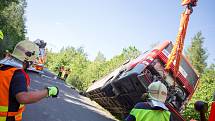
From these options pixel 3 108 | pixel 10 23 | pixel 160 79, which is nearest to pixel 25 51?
pixel 3 108

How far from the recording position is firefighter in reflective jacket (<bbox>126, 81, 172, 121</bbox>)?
3.43 meters

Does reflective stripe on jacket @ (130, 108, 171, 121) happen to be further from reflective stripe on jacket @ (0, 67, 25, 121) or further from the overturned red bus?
the overturned red bus

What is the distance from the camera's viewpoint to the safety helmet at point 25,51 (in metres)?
4.08

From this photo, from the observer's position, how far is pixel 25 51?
4.08 meters

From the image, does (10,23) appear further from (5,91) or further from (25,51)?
(5,91)

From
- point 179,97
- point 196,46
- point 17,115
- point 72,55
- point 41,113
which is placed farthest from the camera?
point 196,46

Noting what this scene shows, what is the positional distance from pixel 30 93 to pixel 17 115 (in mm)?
341

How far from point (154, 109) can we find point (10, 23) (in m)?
44.3

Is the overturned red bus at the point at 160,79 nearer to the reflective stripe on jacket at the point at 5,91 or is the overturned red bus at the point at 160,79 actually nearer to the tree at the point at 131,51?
the reflective stripe on jacket at the point at 5,91

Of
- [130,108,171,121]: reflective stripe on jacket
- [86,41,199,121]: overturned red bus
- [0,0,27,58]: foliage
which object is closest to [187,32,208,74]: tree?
[0,0,27,58]: foliage

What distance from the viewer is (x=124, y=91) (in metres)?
12.3

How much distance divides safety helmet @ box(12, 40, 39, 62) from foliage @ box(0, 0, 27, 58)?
4.41m

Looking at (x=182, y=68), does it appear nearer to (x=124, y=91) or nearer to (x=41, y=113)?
(x=124, y=91)

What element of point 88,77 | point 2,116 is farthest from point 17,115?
point 88,77
